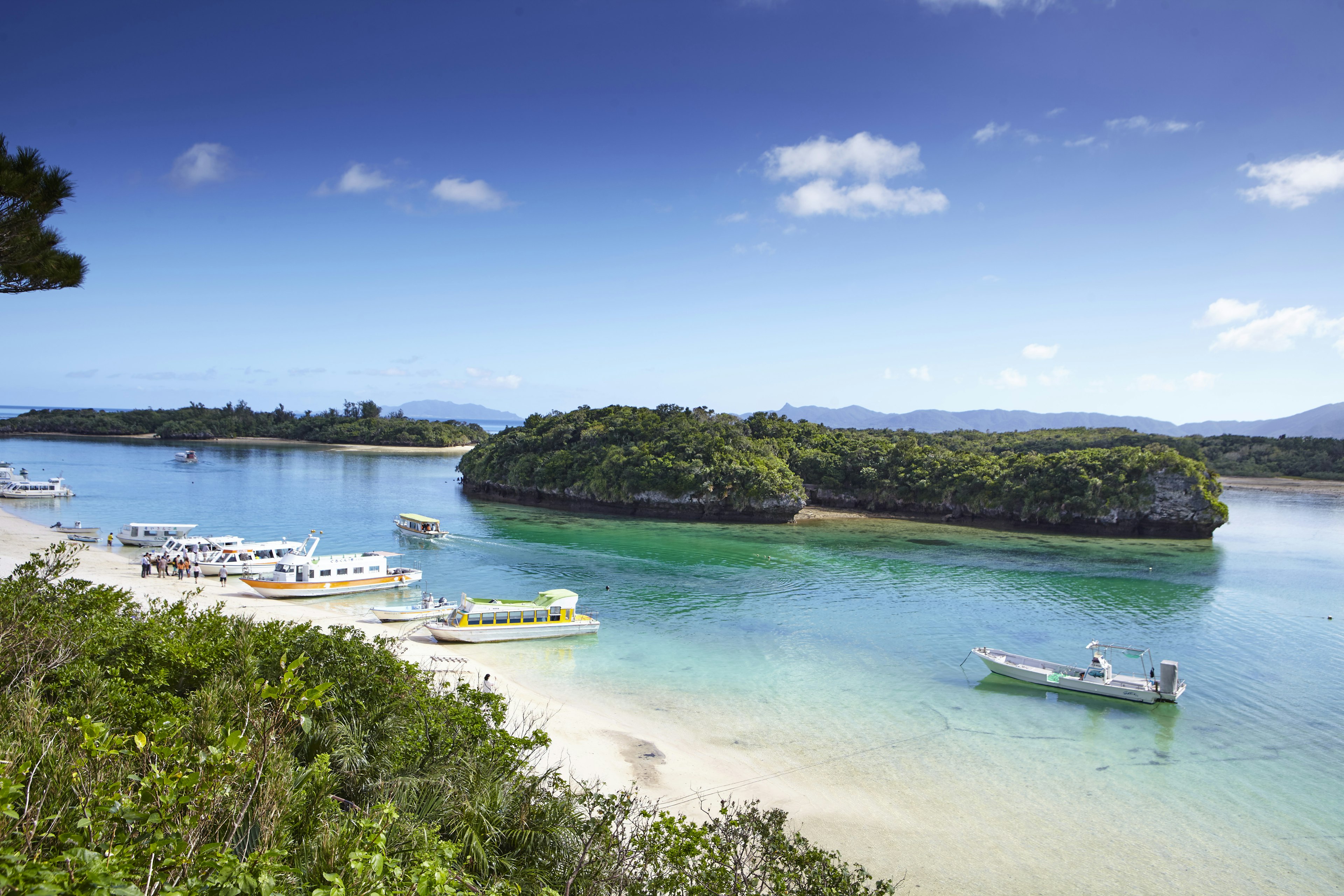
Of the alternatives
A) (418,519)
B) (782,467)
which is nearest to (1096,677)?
(418,519)

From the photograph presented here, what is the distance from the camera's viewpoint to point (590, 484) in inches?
2537

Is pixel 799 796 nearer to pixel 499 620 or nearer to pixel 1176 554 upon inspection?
pixel 499 620

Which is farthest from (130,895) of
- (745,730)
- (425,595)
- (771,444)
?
(771,444)

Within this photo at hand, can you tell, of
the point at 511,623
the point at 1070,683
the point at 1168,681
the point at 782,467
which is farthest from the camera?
the point at 782,467

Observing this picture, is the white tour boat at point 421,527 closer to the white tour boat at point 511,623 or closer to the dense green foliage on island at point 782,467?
the dense green foliage on island at point 782,467

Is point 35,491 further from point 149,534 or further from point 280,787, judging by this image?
point 280,787

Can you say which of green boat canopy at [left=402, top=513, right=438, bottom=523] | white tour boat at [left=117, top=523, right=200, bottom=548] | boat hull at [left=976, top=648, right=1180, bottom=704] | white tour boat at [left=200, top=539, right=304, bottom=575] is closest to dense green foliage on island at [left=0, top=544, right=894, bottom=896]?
boat hull at [left=976, top=648, right=1180, bottom=704]

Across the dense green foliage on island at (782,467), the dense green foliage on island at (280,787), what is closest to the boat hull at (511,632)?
the dense green foliage on island at (280,787)

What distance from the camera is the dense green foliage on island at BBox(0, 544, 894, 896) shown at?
15.4 ft

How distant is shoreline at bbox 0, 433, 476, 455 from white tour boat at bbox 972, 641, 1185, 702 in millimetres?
124927

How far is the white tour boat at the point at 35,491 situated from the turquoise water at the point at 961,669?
4.68 feet

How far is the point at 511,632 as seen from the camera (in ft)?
87.7

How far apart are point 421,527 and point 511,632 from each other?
79.8 feet

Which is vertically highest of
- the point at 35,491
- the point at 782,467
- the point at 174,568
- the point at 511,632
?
the point at 782,467
